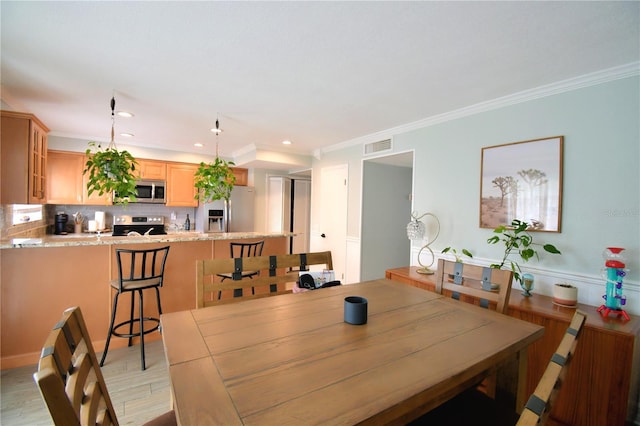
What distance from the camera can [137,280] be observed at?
245 cm

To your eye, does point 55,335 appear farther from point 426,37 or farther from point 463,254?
point 463,254

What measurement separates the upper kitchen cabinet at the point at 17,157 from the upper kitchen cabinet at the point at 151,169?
6.06 feet

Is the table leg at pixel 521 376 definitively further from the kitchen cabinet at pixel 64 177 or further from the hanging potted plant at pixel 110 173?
the kitchen cabinet at pixel 64 177

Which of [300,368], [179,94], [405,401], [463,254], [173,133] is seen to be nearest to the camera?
[405,401]

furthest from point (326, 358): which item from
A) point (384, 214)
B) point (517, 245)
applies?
point (384, 214)

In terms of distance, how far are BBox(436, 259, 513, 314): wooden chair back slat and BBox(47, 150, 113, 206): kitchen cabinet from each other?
487cm

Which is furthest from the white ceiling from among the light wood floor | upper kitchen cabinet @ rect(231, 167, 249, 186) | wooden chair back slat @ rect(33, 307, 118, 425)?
upper kitchen cabinet @ rect(231, 167, 249, 186)

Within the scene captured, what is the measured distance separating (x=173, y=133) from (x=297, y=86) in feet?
8.42

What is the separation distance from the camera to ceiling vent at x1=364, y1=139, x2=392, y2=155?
12.1 ft

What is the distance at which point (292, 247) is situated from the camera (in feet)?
19.3

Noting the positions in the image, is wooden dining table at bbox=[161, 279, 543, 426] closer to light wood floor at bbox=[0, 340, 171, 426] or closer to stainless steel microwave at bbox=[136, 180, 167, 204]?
light wood floor at bbox=[0, 340, 171, 426]

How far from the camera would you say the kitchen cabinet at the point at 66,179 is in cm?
427

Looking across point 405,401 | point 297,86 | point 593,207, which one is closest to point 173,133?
point 297,86

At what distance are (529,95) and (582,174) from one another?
2.58 feet
